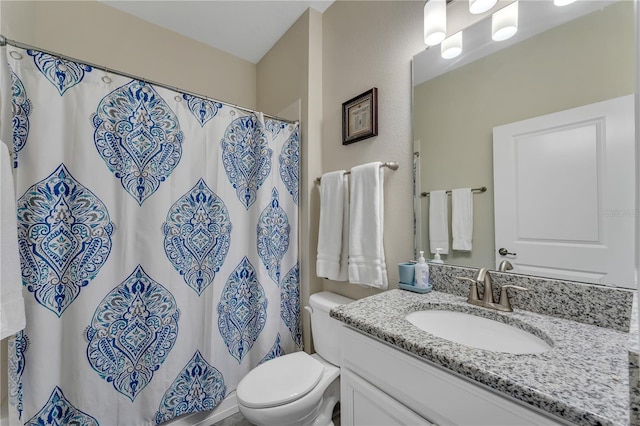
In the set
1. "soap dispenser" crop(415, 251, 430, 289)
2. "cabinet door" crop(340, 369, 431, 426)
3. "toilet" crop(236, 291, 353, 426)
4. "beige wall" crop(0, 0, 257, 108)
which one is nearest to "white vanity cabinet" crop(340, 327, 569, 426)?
"cabinet door" crop(340, 369, 431, 426)

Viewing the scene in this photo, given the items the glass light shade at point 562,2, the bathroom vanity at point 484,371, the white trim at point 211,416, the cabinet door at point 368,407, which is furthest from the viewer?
the white trim at point 211,416

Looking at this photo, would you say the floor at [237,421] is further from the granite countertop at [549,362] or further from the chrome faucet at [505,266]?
the chrome faucet at [505,266]

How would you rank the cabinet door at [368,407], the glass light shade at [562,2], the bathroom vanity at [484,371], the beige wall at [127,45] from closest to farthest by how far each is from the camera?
the bathroom vanity at [484,371]
the cabinet door at [368,407]
the glass light shade at [562,2]
the beige wall at [127,45]

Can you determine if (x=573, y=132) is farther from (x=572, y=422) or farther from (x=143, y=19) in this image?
(x=143, y=19)

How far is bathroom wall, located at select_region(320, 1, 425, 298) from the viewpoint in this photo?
125 centimetres

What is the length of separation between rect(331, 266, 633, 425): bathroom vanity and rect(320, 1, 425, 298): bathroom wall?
46 centimetres

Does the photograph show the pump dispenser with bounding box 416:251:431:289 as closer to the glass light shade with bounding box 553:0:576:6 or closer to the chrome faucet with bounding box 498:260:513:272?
the chrome faucet with bounding box 498:260:513:272

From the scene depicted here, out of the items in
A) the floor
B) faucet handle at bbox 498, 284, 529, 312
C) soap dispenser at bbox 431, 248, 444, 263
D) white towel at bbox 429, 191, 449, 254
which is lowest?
the floor

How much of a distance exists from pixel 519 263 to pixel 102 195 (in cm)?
173

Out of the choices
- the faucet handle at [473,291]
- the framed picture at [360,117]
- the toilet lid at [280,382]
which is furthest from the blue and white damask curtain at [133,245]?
the faucet handle at [473,291]

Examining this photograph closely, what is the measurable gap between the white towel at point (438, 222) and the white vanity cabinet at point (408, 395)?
57 cm

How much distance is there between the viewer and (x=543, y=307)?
844mm

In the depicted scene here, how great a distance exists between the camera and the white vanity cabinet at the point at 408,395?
539mm

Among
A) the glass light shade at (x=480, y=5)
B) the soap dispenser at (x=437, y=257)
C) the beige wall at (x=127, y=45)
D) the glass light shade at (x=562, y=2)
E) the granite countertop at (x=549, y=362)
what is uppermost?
the beige wall at (x=127, y=45)
